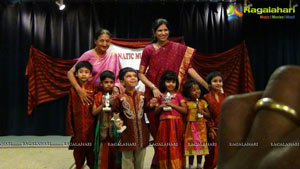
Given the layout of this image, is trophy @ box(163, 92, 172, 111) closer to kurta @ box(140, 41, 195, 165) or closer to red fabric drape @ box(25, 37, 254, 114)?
kurta @ box(140, 41, 195, 165)

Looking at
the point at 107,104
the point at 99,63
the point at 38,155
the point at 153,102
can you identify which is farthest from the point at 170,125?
the point at 38,155

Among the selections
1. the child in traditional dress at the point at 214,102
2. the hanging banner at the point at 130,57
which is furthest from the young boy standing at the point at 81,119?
the hanging banner at the point at 130,57

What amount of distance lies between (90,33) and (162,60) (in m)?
2.47

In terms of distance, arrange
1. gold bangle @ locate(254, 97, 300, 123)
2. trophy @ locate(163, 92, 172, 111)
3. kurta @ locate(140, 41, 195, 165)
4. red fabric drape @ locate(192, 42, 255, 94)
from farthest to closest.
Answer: red fabric drape @ locate(192, 42, 255, 94), kurta @ locate(140, 41, 195, 165), trophy @ locate(163, 92, 172, 111), gold bangle @ locate(254, 97, 300, 123)

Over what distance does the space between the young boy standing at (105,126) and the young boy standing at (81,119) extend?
95 mm

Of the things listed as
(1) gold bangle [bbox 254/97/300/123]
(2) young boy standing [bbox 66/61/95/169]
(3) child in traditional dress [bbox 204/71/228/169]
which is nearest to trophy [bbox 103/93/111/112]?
(2) young boy standing [bbox 66/61/95/169]

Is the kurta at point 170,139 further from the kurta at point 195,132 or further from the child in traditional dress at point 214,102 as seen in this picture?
the child in traditional dress at point 214,102

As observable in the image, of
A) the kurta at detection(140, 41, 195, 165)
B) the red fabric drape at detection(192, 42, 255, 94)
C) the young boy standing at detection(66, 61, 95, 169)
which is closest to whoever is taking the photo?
the young boy standing at detection(66, 61, 95, 169)

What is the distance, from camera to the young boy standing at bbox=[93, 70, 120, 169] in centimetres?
202

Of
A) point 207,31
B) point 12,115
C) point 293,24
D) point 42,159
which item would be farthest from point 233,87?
point 12,115

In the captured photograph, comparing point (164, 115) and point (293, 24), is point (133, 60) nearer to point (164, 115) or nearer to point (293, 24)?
point (164, 115)

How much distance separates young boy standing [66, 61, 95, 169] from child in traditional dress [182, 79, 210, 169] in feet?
2.51

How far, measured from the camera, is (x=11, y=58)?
4387 mm

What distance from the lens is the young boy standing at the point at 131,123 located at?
6.21 feet
